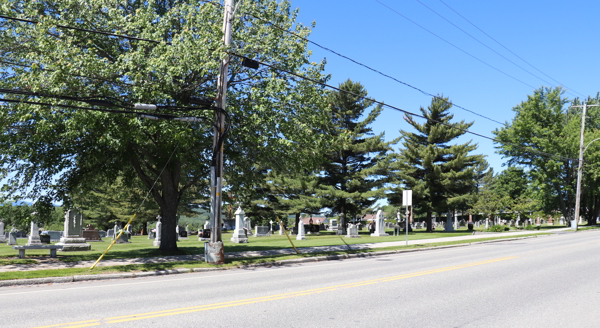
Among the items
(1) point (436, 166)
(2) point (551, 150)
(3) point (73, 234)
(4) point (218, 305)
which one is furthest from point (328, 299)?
(2) point (551, 150)

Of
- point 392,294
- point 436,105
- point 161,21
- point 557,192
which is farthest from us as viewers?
point 557,192

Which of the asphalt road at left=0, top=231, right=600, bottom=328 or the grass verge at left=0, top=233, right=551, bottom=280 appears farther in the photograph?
the grass verge at left=0, top=233, right=551, bottom=280

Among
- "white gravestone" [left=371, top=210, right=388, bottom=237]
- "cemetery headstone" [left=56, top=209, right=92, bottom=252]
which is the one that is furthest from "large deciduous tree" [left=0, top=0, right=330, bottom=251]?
"white gravestone" [left=371, top=210, right=388, bottom=237]

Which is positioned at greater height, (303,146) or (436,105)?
(436,105)

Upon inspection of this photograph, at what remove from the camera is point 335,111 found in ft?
136

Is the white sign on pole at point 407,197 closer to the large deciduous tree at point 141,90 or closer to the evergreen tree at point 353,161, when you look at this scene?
the large deciduous tree at point 141,90

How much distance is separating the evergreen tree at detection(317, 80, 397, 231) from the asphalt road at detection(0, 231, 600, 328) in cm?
2790

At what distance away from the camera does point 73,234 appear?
2175cm

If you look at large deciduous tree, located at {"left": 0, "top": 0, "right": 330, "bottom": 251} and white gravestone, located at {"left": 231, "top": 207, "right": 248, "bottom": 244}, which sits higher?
large deciduous tree, located at {"left": 0, "top": 0, "right": 330, "bottom": 251}

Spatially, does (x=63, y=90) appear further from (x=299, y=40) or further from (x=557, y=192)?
(x=557, y=192)

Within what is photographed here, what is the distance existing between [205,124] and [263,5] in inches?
222

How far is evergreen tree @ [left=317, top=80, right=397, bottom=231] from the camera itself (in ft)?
133

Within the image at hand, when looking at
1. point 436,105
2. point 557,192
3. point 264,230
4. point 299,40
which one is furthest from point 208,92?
point 557,192

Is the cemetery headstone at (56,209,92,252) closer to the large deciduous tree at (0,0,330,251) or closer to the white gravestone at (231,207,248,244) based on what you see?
the large deciduous tree at (0,0,330,251)
